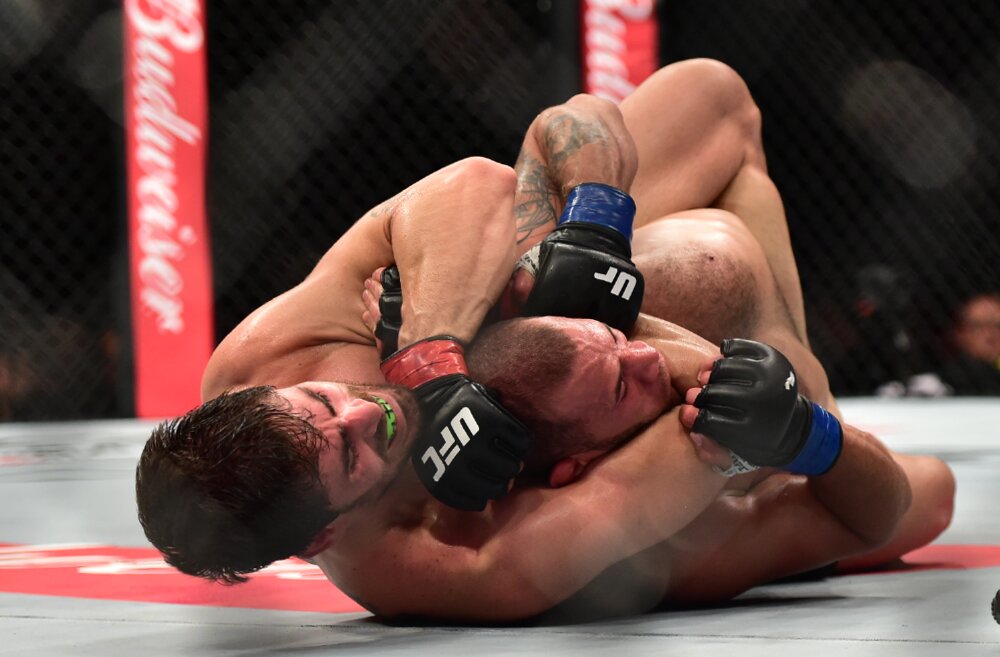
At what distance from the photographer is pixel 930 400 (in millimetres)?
4781

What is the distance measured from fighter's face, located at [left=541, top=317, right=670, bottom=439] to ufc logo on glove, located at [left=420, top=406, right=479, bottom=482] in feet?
Result: 0.37

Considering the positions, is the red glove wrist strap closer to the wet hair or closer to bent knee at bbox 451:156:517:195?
Answer: the wet hair

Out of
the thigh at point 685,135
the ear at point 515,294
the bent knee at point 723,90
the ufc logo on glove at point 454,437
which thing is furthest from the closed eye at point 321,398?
the bent knee at point 723,90

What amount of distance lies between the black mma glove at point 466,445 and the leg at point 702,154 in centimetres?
87

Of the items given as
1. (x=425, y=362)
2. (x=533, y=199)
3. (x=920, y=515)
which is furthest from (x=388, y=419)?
(x=920, y=515)

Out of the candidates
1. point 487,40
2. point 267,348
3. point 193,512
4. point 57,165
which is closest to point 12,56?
point 57,165

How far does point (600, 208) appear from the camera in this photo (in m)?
1.54

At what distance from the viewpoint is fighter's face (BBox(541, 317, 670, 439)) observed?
1.30 m

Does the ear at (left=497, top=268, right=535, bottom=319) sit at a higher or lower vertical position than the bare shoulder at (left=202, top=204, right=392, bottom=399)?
higher

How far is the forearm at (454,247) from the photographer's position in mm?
1428

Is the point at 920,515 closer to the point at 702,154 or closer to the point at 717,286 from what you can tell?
the point at 717,286

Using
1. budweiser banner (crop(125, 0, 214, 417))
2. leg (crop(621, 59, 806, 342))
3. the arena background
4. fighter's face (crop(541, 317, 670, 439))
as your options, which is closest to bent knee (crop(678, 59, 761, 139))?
leg (crop(621, 59, 806, 342))

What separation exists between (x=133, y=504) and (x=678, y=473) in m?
1.53

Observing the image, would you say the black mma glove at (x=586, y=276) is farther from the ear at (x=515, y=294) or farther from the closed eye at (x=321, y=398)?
the closed eye at (x=321, y=398)
